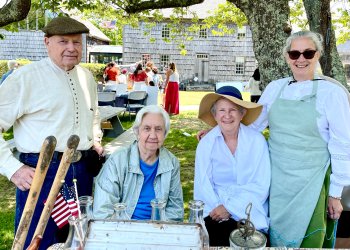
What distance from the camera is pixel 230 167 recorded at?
2.53 m

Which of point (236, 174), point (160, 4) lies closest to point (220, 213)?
point (236, 174)

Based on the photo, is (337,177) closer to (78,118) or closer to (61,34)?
(78,118)

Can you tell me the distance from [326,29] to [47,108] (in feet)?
11.3

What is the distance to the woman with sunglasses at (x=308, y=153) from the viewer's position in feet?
7.28

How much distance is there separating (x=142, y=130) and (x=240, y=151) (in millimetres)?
650

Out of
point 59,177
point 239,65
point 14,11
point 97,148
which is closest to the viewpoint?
point 59,177

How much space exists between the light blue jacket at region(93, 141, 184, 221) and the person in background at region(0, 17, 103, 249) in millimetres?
336

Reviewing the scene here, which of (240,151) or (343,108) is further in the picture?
(240,151)

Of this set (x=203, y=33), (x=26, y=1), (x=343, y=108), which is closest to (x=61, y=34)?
(x=343, y=108)

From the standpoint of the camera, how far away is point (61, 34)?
2395 mm

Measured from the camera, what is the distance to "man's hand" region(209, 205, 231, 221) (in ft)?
8.08

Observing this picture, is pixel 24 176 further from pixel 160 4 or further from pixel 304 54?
pixel 160 4

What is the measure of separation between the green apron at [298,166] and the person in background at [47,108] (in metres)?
1.32

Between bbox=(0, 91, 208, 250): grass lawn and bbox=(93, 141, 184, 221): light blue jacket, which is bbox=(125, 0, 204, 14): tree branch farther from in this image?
bbox=(93, 141, 184, 221): light blue jacket
